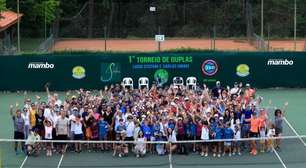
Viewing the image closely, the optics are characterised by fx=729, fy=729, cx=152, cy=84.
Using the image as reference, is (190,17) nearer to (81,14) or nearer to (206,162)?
(81,14)

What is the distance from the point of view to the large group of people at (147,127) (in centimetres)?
2484

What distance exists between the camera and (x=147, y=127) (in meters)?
24.8

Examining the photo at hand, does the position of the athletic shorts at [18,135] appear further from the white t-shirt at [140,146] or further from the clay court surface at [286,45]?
the clay court surface at [286,45]

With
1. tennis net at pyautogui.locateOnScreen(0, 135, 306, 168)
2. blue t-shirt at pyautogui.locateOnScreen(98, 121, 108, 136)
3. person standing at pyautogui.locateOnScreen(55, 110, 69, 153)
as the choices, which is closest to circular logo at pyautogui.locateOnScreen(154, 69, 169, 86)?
tennis net at pyautogui.locateOnScreen(0, 135, 306, 168)

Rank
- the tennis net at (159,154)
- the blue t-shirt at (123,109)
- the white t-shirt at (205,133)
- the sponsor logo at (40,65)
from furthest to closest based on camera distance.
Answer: the sponsor logo at (40,65) < the blue t-shirt at (123,109) < the white t-shirt at (205,133) < the tennis net at (159,154)

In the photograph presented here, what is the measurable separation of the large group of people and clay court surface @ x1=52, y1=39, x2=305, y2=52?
28715mm

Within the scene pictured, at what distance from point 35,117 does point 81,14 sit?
3935 centimetres

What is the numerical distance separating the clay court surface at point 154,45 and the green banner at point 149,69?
1533cm

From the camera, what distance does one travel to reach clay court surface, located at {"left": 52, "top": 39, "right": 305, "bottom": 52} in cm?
5562

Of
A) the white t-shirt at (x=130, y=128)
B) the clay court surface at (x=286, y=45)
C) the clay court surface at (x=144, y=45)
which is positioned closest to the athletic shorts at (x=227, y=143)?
the white t-shirt at (x=130, y=128)

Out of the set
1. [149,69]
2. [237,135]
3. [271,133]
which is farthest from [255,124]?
[149,69]

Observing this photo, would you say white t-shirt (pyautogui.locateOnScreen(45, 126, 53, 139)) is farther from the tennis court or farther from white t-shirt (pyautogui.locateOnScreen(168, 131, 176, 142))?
white t-shirt (pyautogui.locateOnScreen(168, 131, 176, 142))

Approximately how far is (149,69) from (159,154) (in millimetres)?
14260

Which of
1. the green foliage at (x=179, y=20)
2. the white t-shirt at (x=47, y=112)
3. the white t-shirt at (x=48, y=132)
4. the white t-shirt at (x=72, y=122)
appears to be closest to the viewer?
the white t-shirt at (x=48, y=132)
